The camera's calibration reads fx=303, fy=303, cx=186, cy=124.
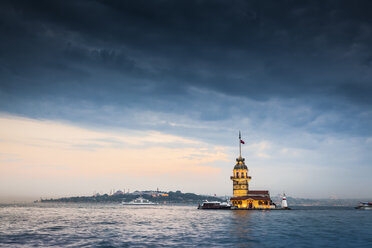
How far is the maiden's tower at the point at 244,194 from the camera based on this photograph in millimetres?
126938

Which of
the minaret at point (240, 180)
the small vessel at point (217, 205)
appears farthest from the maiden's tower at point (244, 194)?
the small vessel at point (217, 205)

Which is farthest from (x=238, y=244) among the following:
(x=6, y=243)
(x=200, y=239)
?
(x=6, y=243)

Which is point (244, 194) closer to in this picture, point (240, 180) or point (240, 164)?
point (240, 180)

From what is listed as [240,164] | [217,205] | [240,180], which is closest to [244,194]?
Answer: [240,180]

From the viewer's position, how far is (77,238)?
46.5m

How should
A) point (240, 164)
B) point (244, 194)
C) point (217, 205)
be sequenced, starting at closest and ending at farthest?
point (244, 194) < point (240, 164) < point (217, 205)

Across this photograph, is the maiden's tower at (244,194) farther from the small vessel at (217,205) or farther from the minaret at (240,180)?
the small vessel at (217,205)

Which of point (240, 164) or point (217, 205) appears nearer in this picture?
point (240, 164)

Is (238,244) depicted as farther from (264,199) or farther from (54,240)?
(264,199)

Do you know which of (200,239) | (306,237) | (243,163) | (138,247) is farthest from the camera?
(243,163)

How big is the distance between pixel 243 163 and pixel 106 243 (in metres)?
108

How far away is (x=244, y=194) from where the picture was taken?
13750cm

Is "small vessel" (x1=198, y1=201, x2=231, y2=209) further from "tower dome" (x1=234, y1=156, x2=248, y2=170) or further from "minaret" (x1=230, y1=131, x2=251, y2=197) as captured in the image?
"tower dome" (x1=234, y1=156, x2=248, y2=170)

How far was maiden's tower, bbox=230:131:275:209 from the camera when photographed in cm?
12694
